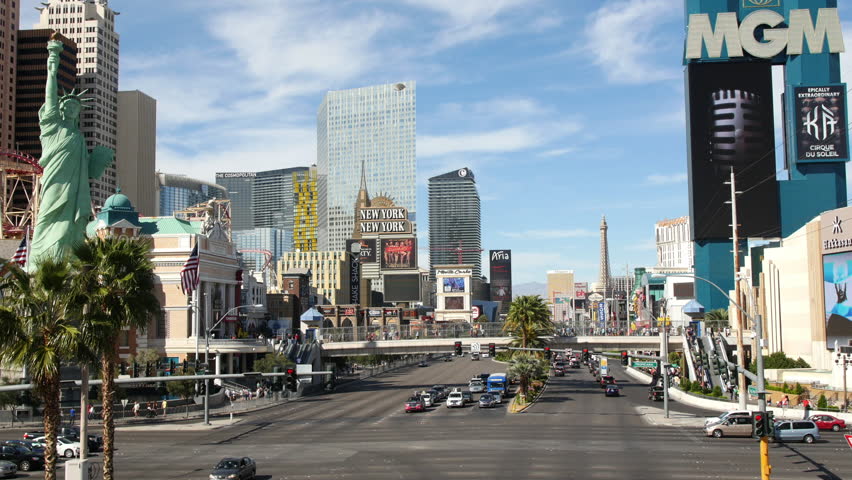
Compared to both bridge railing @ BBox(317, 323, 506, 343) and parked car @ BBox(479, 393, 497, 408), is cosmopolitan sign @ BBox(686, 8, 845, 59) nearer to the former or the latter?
bridge railing @ BBox(317, 323, 506, 343)

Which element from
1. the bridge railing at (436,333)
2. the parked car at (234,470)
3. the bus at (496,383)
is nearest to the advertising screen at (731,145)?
the bridge railing at (436,333)

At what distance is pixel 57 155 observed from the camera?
295ft

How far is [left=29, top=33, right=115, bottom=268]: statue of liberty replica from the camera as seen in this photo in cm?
8950

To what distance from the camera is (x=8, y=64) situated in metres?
197

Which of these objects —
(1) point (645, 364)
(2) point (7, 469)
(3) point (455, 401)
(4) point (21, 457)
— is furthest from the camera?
(1) point (645, 364)

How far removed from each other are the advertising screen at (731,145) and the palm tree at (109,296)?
110 meters

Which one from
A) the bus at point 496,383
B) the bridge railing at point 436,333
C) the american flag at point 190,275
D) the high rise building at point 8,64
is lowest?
A: the bus at point 496,383

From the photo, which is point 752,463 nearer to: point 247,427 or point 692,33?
point 247,427

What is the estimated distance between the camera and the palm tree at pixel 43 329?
81.6ft

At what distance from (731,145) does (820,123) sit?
41.2ft

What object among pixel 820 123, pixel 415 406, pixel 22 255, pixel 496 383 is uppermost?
pixel 820 123

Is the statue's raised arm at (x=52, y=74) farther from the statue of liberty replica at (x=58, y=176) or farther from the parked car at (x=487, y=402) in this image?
the parked car at (x=487, y=402)

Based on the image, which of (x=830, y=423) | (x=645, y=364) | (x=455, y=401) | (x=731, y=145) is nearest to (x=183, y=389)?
(x=455, y=401)

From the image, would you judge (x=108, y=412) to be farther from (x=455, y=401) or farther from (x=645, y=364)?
(x=645, y=364)
